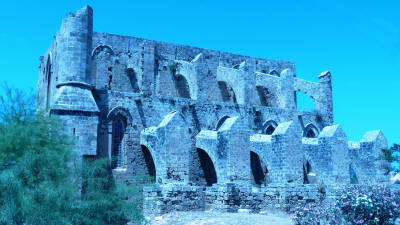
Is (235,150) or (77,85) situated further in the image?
(235,150)

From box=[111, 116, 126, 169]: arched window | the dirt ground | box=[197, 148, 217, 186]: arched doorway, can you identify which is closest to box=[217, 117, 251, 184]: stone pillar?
box=[197, 148, 217, 186]: arched doorway

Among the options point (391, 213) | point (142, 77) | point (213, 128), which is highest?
point (142, 77)

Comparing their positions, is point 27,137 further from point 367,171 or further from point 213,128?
point 367,171

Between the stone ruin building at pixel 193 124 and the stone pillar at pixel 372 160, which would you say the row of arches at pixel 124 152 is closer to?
the stone ruin building at pixel 193 124

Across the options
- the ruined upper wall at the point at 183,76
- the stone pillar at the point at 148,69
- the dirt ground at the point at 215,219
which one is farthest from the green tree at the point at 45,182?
the stone pillar at the point at 148,69

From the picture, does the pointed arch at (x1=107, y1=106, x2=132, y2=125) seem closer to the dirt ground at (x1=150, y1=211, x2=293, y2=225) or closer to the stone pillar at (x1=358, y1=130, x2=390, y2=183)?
the dirt ground at (x1=150, y1=211, x2=293, y2=225)

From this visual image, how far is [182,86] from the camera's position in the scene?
80.8 ft

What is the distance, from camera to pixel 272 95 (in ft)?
86.6

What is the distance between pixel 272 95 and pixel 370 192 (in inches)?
629

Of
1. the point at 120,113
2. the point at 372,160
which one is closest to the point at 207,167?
the point at 120,113

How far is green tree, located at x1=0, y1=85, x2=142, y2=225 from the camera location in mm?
8805

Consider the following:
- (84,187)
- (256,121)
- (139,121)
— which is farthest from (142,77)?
(84,187)

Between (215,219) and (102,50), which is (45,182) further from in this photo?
(102,50)

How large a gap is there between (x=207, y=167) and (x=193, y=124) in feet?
6.42
